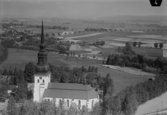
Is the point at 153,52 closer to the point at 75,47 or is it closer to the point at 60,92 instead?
the point at 75,47

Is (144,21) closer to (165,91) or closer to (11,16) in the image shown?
(165,91)

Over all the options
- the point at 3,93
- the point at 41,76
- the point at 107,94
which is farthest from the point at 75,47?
the point at 3,93

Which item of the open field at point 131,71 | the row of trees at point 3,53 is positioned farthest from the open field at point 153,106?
the row of trees at point 3,53

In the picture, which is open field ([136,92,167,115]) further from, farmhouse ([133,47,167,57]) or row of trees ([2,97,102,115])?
farmhouse ([133,47,167,57])

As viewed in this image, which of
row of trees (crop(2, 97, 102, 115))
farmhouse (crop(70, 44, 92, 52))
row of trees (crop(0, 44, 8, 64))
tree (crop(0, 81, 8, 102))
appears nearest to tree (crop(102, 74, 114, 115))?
row of trees (crop(2, 97, 102, 115))

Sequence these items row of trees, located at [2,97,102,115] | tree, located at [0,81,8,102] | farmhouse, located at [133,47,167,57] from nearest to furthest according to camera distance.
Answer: row of trees, located at [2,97,102,115]
tree, located at [0,81,8,102]
farmhouse, located at [133,47,167,57]

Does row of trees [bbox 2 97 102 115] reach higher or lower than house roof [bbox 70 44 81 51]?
lower

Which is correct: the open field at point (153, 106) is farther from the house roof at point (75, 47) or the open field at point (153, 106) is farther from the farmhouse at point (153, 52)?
the house roof at point (75, 47)
